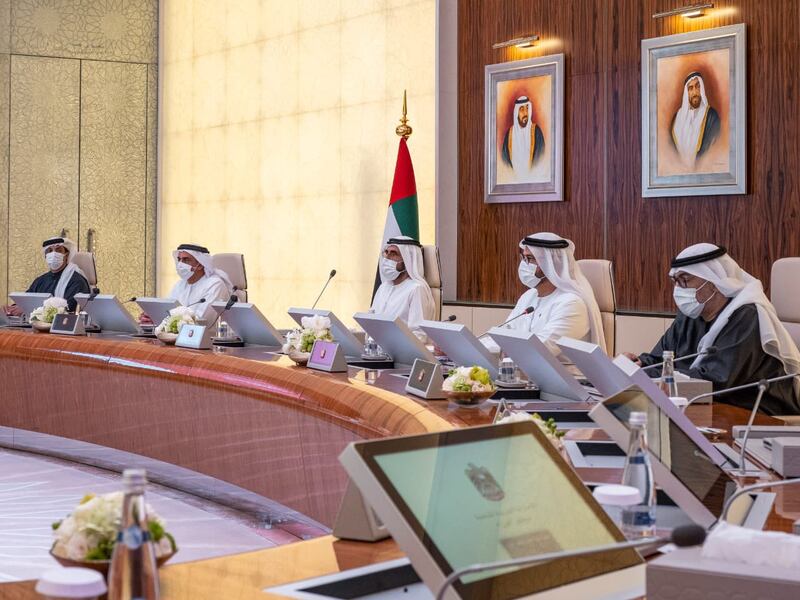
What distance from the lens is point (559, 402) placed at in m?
3.62

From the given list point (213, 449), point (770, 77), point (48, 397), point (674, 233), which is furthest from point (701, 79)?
point (48, 397)

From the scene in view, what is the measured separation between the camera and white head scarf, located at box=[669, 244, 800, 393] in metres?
4.43

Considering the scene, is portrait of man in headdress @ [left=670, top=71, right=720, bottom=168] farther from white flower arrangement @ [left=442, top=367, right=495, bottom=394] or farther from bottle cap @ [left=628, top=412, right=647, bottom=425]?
bottle cap @ [left=628, top=412, right=647, bottom=425]

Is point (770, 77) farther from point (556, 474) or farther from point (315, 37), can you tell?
point (556, 474)

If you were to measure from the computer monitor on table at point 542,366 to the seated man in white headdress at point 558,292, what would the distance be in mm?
1470

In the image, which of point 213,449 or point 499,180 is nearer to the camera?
point 213,449

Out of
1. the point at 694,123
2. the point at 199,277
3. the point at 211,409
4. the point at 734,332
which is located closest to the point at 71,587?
the point at 734,332

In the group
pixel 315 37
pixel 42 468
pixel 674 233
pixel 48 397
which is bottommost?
pixel 42 468

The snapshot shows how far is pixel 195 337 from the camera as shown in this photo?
542cm

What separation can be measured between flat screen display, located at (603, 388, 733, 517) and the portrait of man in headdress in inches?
193

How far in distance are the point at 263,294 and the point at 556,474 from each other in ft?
28.8

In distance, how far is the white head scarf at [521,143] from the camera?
777 cm

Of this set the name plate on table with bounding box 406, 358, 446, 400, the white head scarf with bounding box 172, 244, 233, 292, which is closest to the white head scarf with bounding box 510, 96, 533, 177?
the white head scarf with bounding box 172, 244, 233, 292

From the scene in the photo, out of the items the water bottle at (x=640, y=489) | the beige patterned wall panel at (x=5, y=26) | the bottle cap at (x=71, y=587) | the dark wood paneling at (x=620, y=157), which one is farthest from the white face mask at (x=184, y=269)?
the bottle cap at (x=71, y=587)
